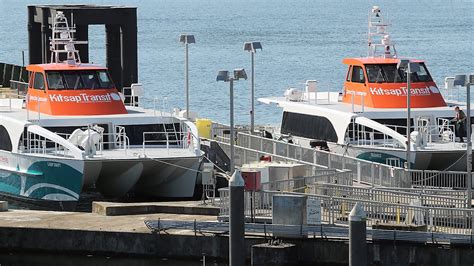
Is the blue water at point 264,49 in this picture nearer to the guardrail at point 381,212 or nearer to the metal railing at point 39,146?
the metal railing at point 39,146

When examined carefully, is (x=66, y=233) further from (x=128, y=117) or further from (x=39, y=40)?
(x=39, y=40)

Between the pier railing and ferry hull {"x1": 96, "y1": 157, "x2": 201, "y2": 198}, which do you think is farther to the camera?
ferry hull {"x1": 96, "y1": 157, "x2": 201, "y2": 198}

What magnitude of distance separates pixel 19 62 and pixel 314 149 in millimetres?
60174

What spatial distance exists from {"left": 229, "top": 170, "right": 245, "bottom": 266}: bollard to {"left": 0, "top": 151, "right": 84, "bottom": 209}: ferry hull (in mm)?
10641

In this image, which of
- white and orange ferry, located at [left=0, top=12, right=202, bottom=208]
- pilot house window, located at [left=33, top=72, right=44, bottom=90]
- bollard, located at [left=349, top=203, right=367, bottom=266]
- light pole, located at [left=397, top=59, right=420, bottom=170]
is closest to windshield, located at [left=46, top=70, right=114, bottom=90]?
white and orange ferry, located at [left=0, top=12, right=202, bottom=208]

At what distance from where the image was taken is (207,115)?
70188 millimetres

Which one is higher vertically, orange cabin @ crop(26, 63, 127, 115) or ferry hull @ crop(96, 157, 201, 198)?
orange cabin @ crop(26, 63, 127, 115)

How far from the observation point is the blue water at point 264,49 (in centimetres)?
8156

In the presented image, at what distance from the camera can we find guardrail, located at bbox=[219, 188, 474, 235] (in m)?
28.5

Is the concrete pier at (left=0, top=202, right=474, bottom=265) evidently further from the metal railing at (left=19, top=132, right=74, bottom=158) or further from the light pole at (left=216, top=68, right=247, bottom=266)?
the metal railing at (left=19, top=132, right=74, bottom=158)

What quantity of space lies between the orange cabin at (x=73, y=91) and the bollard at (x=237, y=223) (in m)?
14.2

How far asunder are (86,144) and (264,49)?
7767 cm

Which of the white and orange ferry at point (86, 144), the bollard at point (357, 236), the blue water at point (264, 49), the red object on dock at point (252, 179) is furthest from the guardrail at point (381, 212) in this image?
the blue water at point (264, 49)

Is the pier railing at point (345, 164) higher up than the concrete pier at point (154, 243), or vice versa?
the pier railing at point (345, 164)
